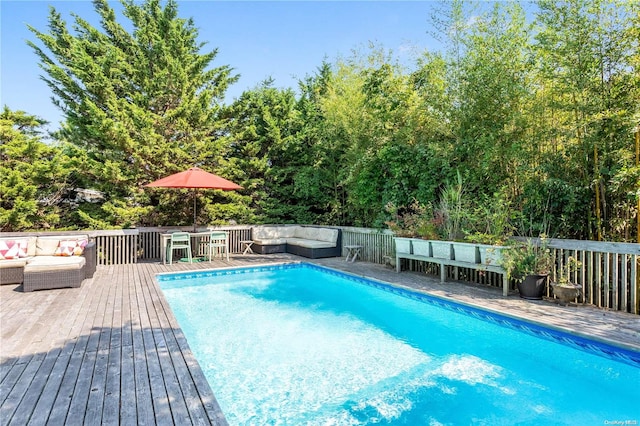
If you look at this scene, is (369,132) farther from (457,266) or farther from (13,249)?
(13,249)

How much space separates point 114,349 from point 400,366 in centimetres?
258

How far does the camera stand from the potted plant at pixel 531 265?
4.92 meters

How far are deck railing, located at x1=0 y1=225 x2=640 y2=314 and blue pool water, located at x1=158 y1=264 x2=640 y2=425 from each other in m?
1.29

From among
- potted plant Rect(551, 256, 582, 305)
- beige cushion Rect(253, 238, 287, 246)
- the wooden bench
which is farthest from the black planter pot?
beige cushion Rect(253, 238, 287, 246)

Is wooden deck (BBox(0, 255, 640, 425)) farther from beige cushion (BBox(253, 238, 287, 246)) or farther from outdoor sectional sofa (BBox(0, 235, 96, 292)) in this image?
beige cushion (BBox(253, 238, 287, 246))

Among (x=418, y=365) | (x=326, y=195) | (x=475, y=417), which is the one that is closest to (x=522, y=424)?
(x=475, y=417)

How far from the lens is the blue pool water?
2664 mm

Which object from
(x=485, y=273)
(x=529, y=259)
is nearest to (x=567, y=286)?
(x=529, y=259)

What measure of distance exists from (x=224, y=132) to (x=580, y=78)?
28.6 feet

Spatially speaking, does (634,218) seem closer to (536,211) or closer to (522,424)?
(536,211)

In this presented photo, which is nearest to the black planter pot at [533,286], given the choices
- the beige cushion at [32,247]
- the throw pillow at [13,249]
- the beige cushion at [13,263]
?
the beige cushion at [13,263]

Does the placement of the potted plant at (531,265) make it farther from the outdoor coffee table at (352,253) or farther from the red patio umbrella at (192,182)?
the red patio umbrella at (192,182)

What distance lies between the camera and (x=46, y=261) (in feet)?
18.2

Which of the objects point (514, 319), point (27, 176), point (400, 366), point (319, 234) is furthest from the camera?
point (319, 234)
